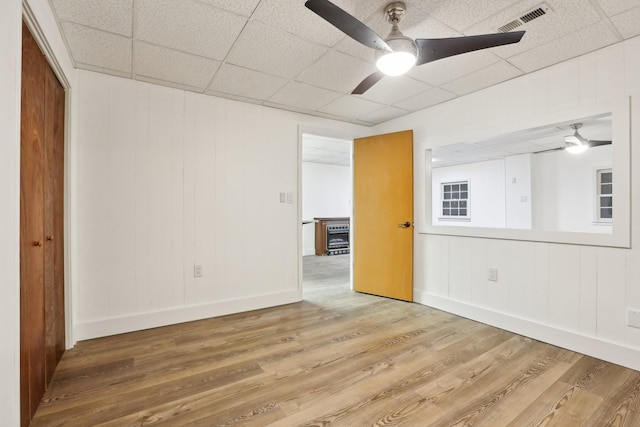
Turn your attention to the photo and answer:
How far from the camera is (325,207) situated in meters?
7.94

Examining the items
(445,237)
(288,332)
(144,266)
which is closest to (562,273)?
(445,237)

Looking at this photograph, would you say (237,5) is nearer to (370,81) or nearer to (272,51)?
(272,51)

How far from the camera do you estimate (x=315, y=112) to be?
12.3ft

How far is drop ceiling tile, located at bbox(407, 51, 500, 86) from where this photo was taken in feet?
7.91

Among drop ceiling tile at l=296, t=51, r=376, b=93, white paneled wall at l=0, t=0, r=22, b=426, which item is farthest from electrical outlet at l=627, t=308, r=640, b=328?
white paneled wall at l=0, t=0, r=22, b=426

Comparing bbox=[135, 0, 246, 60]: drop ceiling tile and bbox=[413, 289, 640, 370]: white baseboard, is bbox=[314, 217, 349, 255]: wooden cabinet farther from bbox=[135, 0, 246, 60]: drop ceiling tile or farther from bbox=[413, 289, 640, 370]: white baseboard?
bbox=[135, 0, 246, 60]: drop ceiling tile

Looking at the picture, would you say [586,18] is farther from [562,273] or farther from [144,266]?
[144,266]

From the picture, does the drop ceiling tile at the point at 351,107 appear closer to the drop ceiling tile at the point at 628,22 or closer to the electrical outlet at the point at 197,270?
the drop ceiling tile at the point at 628,22

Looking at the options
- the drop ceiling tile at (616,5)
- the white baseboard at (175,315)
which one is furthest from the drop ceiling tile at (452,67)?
the white baseboard at (175,315)

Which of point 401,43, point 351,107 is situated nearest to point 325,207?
point 351,107

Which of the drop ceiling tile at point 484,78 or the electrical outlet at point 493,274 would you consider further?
the electrical outlet at point 493,274

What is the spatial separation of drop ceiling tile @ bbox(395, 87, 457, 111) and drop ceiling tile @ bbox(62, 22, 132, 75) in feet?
8.67

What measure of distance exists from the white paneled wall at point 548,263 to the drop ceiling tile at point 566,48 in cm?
10

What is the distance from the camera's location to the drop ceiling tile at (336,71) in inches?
96.1
